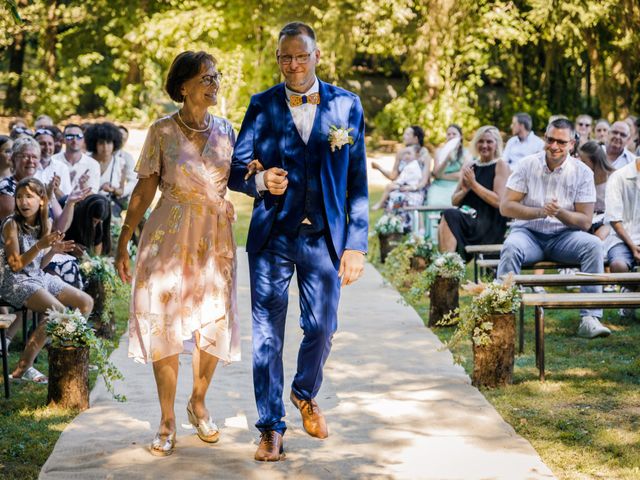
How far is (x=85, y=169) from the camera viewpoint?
36.7ft

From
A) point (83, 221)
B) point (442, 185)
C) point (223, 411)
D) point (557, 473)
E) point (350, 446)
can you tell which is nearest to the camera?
point (557, 473)

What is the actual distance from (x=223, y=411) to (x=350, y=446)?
3.53 ft

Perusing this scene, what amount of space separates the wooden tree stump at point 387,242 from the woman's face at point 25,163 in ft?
20.2

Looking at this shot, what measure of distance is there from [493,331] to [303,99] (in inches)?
93.6

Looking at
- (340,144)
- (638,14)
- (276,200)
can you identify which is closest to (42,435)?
(276,200)

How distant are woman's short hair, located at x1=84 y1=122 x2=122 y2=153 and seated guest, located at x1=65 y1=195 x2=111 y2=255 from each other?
3012 millimetres

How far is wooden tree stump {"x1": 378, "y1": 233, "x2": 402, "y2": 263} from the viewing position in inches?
540

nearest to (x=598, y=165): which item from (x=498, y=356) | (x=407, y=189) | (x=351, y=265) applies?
(x=407, y=189)

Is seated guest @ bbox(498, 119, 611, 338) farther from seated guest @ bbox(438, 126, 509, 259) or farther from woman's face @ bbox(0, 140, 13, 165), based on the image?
woman's face @ bbox(0, 140, 13, 165)

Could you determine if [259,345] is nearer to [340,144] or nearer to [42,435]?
[340,144]

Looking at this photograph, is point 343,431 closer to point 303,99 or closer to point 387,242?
point 303,99

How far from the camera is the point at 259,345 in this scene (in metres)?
5.38

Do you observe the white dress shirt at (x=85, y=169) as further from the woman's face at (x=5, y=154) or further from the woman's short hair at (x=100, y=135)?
the woman's face at (x=5, y=154)

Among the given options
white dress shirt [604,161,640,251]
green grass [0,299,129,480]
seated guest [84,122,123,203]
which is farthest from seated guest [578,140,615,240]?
green grass [0,299,129,480]
